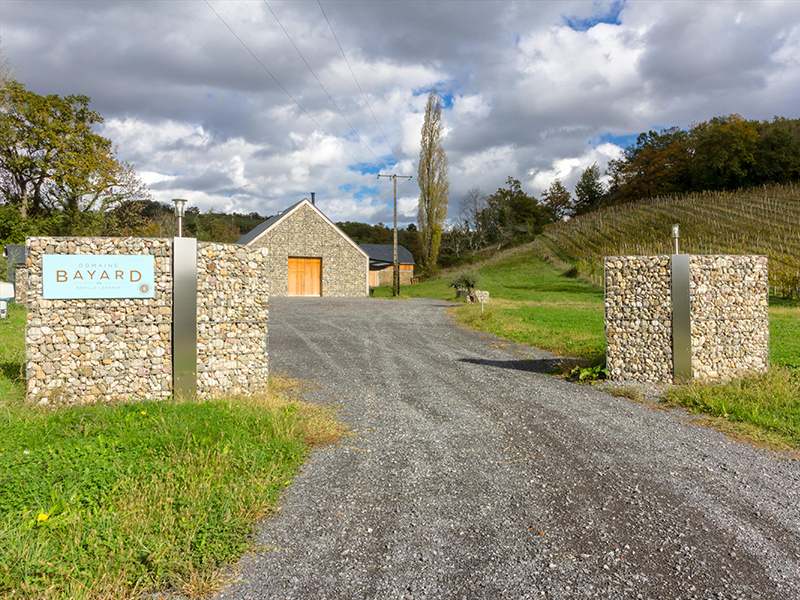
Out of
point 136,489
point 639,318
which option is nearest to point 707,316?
point 639,318

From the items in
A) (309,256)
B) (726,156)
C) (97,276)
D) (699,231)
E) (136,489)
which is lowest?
(136,489)

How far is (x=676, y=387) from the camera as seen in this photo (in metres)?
7.83

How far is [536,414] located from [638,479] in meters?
2.11

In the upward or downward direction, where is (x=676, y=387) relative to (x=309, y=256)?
downward

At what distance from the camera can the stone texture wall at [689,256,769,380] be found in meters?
8.06

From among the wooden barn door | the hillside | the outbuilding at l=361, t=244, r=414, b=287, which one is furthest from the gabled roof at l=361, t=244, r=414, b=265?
the wooden barn door

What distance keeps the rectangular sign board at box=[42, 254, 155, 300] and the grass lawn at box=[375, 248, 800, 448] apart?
279 inches

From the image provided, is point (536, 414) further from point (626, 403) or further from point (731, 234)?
point (731, 234)

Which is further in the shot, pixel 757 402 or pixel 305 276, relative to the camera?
pixel 305 276

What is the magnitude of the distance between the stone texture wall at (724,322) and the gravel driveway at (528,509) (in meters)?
1.82

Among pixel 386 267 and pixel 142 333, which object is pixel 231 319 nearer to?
pixel 142 333

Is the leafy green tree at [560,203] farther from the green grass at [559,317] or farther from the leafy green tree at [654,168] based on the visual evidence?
the green grass at [559,317]

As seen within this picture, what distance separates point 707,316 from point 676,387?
1.21m

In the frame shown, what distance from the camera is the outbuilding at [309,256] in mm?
30219
